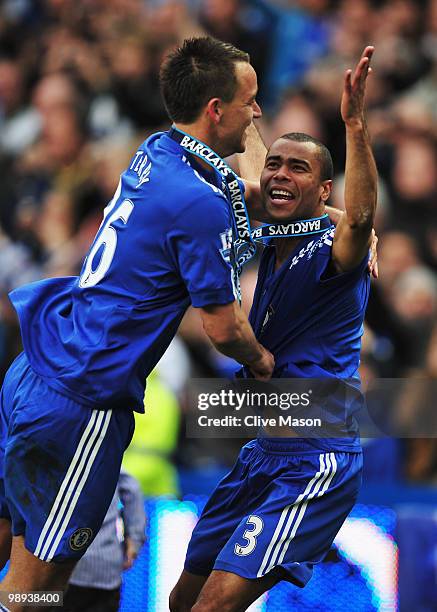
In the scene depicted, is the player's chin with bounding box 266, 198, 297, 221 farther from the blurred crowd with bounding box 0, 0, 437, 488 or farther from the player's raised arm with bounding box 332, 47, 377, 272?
the blurred crowd with bounding box 0, 0, 437, 488

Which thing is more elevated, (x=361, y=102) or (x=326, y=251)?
(x=361, y=102)

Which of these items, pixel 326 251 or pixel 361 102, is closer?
pixel 361 102

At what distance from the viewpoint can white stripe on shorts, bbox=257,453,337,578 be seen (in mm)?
4398

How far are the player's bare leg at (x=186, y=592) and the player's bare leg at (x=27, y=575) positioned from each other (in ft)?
2.17

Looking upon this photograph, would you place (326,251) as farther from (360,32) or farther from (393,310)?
(360,32)

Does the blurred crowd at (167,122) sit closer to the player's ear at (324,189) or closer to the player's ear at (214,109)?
the player's ear at (324,189)

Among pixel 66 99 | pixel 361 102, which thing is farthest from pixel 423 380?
pixel 66 99

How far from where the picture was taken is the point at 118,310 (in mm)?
4262

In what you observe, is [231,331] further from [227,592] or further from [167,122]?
[167,122]

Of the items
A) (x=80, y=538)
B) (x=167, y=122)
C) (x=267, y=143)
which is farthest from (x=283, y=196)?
(x=167, y=122)

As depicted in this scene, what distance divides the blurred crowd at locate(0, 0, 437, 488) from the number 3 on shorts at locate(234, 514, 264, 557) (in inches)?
144

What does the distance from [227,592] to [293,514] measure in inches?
15.9

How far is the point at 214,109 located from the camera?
176 inches

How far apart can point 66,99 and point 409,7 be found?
137 inches
